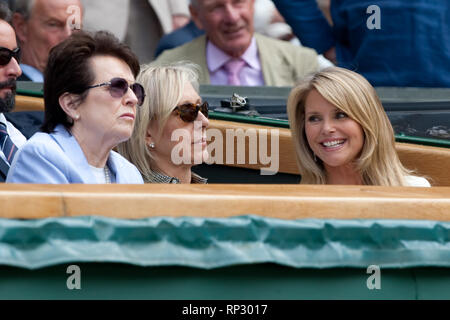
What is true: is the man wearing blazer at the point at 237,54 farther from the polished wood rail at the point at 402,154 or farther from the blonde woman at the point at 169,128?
the blonde woman at the point at 169,128

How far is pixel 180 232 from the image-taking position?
152 centimetres

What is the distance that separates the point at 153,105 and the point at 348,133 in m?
0.61

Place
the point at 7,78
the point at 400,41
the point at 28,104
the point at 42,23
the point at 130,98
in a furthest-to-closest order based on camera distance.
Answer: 1. the point at 42,23
2. the point at 400,41
3. the point at 28,104
4. the point at 7,78
5. the point at 130,98

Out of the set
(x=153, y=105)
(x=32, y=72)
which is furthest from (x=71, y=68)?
(x=32, y=72)

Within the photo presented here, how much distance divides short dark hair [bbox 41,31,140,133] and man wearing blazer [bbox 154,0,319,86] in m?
1.30

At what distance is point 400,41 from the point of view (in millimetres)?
3486

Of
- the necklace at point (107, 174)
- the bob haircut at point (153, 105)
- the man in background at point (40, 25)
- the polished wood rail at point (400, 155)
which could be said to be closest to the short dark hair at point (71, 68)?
the necklace at point (107, 174)

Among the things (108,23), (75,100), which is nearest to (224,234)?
(75,100)

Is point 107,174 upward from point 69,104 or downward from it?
downward

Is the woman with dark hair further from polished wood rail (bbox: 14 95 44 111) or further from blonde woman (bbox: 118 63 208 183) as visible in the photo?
polished wood rail (bbox: 14 95 44 111)

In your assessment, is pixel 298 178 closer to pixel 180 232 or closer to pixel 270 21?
pixel 180 232

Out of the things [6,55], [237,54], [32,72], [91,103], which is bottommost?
[91,103]

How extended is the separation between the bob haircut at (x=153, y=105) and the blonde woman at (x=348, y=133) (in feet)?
1.32

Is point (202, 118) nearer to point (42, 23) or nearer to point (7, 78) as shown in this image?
point (7, 78)
